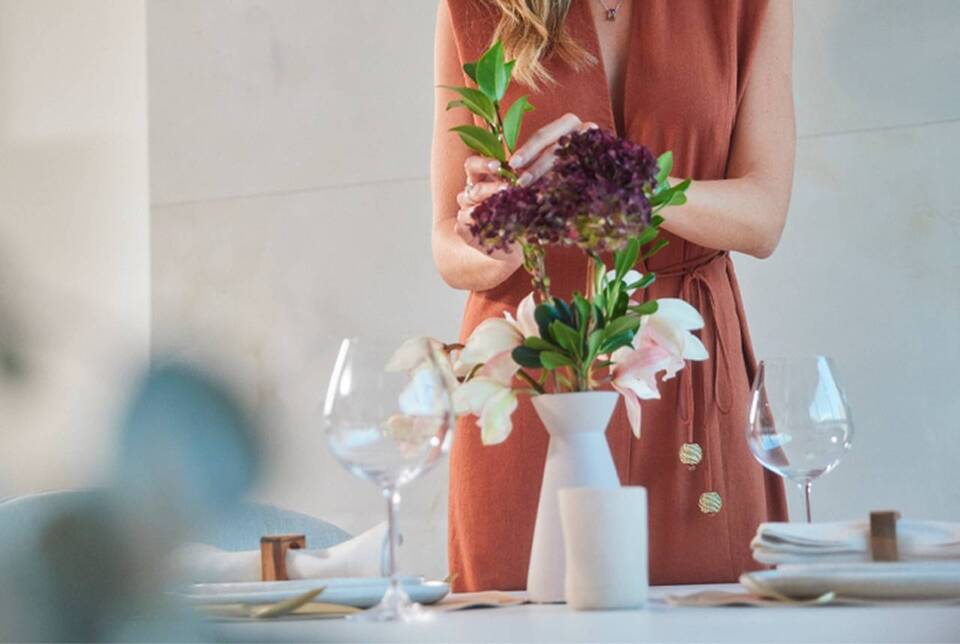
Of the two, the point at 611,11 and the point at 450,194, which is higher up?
the point at 611,11

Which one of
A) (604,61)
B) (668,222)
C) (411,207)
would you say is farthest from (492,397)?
(411,207)

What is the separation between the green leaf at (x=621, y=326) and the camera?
1.07 m

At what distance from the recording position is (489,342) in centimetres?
109

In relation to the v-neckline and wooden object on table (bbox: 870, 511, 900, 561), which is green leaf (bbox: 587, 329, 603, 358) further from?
the v-neckline

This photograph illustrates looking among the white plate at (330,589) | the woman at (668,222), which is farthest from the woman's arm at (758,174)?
the white plate at (330,589)

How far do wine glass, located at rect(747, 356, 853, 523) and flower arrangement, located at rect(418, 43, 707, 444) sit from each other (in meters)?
0.09

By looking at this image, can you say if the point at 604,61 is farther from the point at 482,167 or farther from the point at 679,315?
the point at 679,315

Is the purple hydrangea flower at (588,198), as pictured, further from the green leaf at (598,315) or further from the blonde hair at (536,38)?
the blonde hair at (536,38)

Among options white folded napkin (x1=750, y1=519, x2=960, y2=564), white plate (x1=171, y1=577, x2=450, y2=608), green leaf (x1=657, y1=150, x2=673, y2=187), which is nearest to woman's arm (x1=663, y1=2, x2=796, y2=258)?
green leaf (x1=657, y1=150, x2=673, y2=187)

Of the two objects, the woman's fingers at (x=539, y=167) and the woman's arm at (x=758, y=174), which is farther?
the woman's arm at (x=758, y=174)

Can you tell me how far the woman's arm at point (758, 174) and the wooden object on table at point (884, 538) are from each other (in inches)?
24.0

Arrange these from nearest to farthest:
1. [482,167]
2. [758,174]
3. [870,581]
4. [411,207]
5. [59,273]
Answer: [59,273] < [870,581] < [482,167] < [758,174] < [411,207]

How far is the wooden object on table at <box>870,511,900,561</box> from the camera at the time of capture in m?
0.98

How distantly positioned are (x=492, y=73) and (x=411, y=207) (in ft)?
5.82
